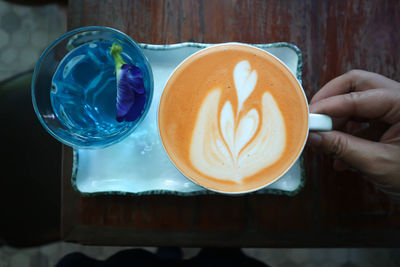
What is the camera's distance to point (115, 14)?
636mm

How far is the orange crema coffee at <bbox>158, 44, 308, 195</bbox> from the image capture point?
0.50 m

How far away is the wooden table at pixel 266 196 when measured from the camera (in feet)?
2.04

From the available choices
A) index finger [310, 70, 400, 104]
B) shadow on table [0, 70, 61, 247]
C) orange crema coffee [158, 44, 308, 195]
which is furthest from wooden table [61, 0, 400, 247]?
shadow on table [0, 70, 61, 247]

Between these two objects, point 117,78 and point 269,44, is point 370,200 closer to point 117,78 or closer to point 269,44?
point 269,44

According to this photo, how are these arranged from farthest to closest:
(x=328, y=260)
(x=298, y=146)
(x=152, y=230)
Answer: (x=328, y=260)
(x=152, y=230)
(x=298, y=146)

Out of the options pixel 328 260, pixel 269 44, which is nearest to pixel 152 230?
pixel 269 44

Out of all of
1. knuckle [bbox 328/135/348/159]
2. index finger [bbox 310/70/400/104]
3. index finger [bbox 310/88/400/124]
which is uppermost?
index finger [bbox 310/70/400/104]

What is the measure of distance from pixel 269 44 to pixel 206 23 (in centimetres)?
15

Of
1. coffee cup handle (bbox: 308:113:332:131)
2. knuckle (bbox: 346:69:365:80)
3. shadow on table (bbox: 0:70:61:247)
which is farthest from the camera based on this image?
shadow on table (bbox: 0:70:61:247)

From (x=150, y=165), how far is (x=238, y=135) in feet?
0.62

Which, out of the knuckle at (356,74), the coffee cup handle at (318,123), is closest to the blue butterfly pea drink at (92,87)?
the coffee cup handle at (318,123)

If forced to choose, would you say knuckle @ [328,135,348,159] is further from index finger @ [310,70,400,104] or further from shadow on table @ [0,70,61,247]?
shadow on table @ [0,70,61,247]

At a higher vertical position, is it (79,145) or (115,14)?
(115,14)

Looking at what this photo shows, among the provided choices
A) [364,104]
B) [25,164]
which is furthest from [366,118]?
[25,164]
